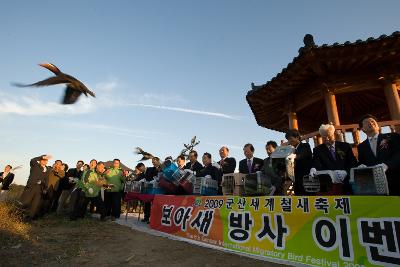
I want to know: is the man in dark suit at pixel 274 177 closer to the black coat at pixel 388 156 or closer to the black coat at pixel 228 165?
the black coat at pixel 388 156

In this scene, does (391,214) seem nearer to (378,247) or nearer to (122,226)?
(378,247)

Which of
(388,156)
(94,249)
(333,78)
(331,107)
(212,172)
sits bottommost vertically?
(94,249)

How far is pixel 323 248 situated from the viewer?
11.3 feet

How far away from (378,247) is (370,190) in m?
0.77

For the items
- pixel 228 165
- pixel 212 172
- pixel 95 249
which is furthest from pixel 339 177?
pixel 95 249

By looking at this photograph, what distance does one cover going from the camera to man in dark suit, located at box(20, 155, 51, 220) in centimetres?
798

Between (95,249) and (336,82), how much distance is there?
825 cm

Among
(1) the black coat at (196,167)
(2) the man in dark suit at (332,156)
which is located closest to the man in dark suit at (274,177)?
(2) the man in dark suit at (332,156)

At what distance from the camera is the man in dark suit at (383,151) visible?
377 cm

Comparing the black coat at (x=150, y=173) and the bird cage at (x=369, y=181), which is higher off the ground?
the black coat at (x=150, y=173)

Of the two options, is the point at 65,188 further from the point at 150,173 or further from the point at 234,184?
the point at 234,184

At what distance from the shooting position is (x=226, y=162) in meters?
6.76

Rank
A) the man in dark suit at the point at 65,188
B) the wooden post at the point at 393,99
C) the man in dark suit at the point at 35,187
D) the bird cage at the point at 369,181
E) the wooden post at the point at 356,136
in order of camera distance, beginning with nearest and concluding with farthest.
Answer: the bird cage at the point at 369,181, the wooden post at the point at 356,136, the man in dark suit at the point at 35,187, the wooden post at the point at 393,99, the man in dark suit at the point at 65,188

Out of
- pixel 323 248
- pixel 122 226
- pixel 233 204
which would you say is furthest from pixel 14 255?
pixel 323 248
